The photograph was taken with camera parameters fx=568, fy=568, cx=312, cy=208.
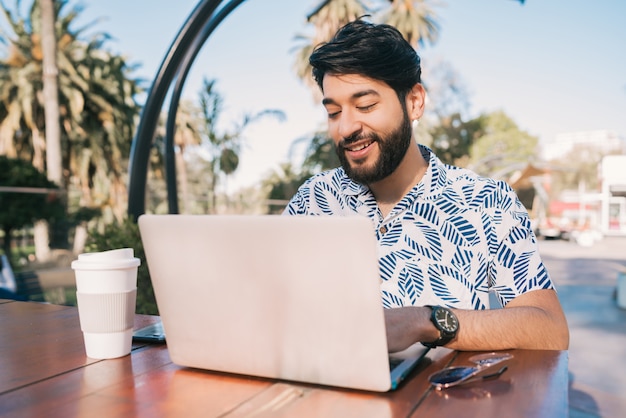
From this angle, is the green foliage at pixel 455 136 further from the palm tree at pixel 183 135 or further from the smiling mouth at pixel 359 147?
the smiling mouth at pixel 359 147

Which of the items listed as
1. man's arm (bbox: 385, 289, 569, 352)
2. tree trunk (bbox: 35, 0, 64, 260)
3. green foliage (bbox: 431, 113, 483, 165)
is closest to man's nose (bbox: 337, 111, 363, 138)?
man's arm (bbox: 385, 289, 569, 352)

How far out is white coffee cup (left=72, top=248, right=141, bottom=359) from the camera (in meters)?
1.15

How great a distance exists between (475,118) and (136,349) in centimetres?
3134

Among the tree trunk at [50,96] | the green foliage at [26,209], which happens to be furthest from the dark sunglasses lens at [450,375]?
the green foliage at [26,209]

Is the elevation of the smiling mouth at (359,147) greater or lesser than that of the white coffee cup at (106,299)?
greater

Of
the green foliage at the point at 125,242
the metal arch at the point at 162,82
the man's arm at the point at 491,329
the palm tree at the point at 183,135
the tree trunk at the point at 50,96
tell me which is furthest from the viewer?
the palm tree at the point at 183,135

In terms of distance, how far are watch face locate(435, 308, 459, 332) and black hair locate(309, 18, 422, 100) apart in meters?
0.83

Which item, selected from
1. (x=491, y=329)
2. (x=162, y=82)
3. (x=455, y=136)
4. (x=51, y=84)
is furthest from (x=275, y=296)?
(x=455, y=136)

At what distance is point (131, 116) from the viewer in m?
19.1

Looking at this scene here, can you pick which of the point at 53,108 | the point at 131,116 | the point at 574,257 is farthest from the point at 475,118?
the point at 53,108

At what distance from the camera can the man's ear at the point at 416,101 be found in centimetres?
191

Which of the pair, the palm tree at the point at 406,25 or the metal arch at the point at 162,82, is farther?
the palm tree at the point at 406,25

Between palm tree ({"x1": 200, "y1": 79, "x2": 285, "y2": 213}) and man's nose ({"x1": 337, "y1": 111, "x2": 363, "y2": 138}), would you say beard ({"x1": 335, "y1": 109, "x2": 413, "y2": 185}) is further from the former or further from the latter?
palm tree ({"x1": 200, "y1": 79, "x2": 285, "y2": 213})

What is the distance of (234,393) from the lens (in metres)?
1.00
